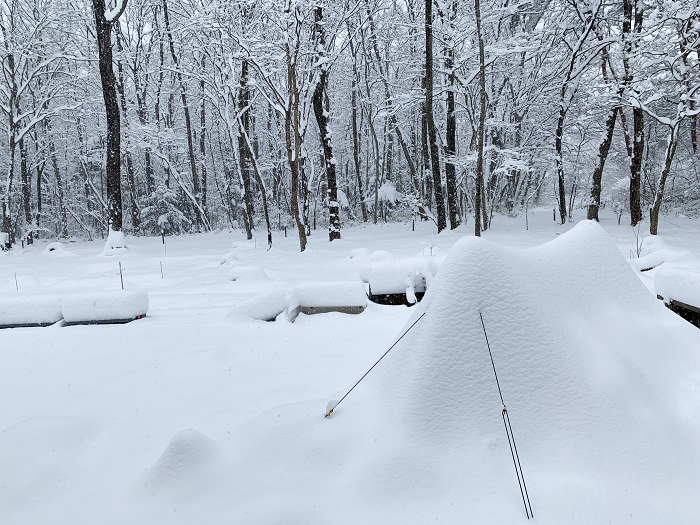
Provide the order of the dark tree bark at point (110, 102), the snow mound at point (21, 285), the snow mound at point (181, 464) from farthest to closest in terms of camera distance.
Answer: the dark tree bark at point (110, 102) → the snow mound at point (21, 285) → the snow mound at point (181, 464)

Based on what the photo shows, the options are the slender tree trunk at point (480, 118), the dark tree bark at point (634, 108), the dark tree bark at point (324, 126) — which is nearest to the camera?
the slender tree trunk at point (480, 118)

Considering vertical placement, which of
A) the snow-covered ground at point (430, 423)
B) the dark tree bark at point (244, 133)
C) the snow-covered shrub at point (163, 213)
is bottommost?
the snow-covered ground at point (430, 423)

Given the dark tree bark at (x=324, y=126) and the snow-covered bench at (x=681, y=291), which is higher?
the dark tree bark at (x=324, y=126)

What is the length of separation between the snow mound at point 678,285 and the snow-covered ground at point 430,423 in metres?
1.57

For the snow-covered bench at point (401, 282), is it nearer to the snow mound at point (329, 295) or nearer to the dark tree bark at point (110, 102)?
the snow mound at point (329, 295)

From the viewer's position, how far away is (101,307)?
18.5 feet

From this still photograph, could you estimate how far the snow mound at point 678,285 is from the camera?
4.52 metres

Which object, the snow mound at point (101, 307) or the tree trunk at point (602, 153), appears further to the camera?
the tree trunk at point (602, 153)

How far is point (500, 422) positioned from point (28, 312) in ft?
19.7

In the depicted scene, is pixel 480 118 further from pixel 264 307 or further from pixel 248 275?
pixel 264 307

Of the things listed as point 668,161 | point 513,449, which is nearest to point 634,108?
point 668,161

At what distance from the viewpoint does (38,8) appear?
17547 millimetres

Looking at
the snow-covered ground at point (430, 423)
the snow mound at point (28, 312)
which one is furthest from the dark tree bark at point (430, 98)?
the snow mound at point (28, 312)

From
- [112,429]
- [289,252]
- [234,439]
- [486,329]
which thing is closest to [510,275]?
[486,329]
